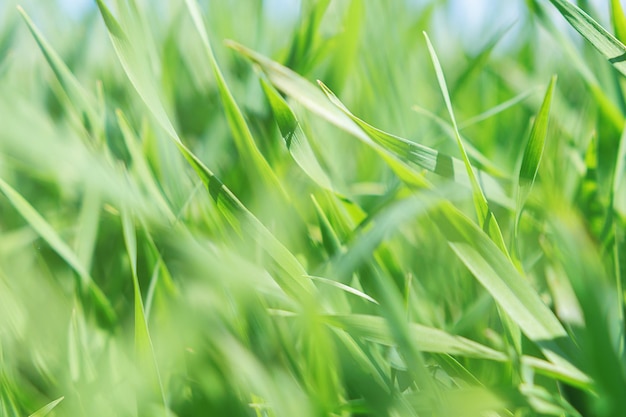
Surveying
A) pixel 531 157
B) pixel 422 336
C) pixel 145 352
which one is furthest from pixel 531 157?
pixel 145 352

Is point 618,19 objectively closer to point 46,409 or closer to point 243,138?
point 243,138

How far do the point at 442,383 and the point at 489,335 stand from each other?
4 cm

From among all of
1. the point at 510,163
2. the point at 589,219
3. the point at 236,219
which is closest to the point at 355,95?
the point at 510,163

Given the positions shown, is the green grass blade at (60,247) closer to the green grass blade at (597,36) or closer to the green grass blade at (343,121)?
the green grass blade at (343,121)

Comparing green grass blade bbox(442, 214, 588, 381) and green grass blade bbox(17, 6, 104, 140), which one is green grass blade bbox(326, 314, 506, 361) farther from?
green grass blade bbox(17, 6, 104, 140)

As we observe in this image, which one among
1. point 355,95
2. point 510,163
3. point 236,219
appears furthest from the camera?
point 355,95

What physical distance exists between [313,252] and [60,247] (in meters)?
0.15

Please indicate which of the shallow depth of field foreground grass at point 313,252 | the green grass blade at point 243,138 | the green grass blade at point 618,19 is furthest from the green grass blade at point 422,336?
the green grass blade at point 618,19

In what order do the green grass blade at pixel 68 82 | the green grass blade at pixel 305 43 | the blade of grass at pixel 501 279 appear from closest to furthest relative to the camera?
the blade of grass at pixel 501 279, the green grass blade at pixel 68 82, the green grass blade at pixel 305 43

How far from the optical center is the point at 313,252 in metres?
0.41

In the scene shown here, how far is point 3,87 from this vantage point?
64 centimetres

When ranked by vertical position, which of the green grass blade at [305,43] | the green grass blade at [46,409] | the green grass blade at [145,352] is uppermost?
the green grass blade at [305,43]

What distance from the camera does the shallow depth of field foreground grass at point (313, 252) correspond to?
277 mm

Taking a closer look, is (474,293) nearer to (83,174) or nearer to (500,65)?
(83,174)
